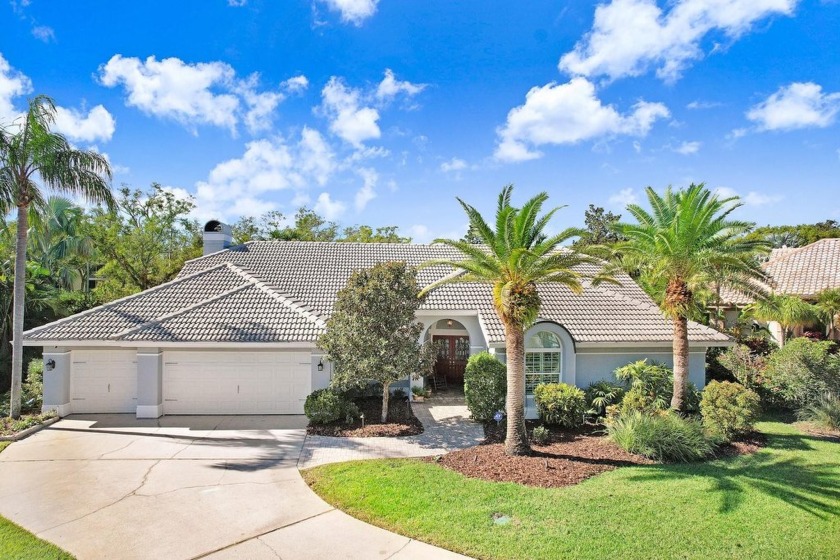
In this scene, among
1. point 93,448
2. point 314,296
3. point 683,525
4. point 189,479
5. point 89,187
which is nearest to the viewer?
point 683,525

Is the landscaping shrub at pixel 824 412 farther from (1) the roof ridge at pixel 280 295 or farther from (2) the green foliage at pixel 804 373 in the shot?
(1) the roof ridge at pixel 280 295

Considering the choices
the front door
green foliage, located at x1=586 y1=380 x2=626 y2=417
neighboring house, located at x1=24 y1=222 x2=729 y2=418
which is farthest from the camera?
the front door

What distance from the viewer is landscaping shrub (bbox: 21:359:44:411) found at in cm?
1597

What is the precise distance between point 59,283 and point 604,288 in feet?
101

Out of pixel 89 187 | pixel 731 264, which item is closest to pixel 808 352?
pixel 731 264

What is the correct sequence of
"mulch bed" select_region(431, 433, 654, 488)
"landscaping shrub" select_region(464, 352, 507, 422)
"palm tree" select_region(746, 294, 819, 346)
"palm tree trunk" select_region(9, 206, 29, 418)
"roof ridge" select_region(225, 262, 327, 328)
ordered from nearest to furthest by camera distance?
1. "mulch bed" select_region(431, 433, 654, 488)
2. "palm tree trunk" select_region(9, 206, 29, 418)
3. "landscaping shrub" select_region(464, 352, 507, 422)
4. "roof ridge" select_region(225, 262, 327, 328)
5. "palm tree" select_region(746, 294, 819, 346)

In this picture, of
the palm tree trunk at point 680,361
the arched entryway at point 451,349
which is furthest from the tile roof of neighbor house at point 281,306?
the arched entryway at point 451,349

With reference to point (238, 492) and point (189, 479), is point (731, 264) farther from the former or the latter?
point (189, 479)

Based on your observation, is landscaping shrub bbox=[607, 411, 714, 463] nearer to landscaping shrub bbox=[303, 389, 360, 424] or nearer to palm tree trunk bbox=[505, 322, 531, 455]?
palm tree trunk bbox=[505, 322, 531, 455]

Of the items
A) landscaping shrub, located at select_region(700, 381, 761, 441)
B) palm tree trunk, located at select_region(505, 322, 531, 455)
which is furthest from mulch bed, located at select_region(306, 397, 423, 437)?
landscaping shrub, located at select_region(700, 381, 761, 441)

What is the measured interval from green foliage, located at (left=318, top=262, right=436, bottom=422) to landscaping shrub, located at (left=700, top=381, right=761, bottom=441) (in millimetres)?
8478

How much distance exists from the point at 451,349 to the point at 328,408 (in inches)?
353

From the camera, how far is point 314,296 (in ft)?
62.3

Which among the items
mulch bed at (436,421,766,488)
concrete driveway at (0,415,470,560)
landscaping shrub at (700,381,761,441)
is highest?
landscaping shrub at (700,381,761,441)
